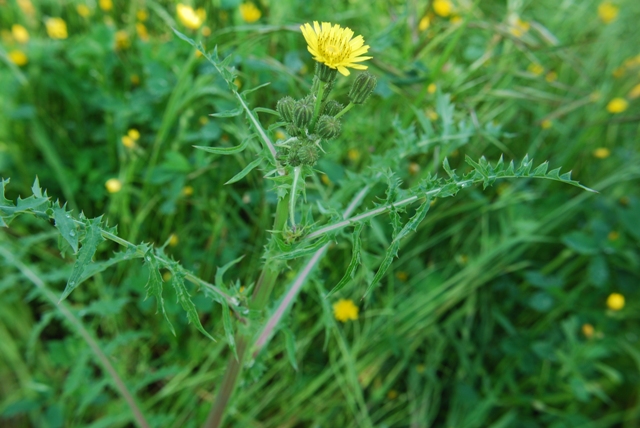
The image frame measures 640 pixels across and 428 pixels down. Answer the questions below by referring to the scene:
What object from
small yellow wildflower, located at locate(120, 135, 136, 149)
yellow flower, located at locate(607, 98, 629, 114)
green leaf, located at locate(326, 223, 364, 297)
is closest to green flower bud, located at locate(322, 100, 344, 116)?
green leaf, located at locate(326, 223, 364, 297)

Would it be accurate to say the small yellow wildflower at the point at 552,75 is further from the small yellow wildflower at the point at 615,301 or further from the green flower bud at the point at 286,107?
the green flower bud at the point at 286,107

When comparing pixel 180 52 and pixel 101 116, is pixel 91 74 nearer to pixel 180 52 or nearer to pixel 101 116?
pixel 101 116

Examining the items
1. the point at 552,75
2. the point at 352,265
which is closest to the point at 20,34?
the point at 352,265

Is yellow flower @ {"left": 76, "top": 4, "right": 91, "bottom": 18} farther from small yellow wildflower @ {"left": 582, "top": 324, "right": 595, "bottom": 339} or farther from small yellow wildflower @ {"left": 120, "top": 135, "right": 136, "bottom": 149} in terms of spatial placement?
small yellow wildflower @ {"left": 582, "top": 324, "right": 595, "bottom": 339}

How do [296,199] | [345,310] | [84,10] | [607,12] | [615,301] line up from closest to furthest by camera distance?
1. [296,199]
2. [345,310]
3. [615,301]
4. [84,10]
5. [607,12]

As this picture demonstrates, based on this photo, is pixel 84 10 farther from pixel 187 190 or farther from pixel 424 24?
pixel 424 24

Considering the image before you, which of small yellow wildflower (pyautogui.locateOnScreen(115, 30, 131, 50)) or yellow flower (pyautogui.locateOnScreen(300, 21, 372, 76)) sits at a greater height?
yellow flower (pyautogui.locateOnScreen(300, 21, 372, 76))
